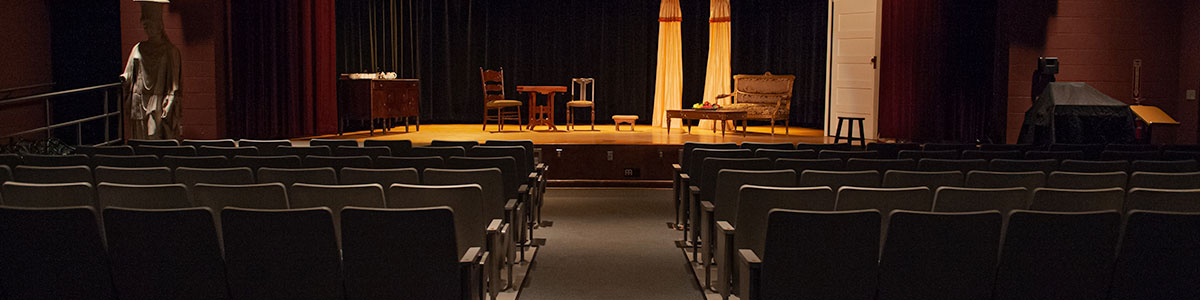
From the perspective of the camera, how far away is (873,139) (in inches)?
476

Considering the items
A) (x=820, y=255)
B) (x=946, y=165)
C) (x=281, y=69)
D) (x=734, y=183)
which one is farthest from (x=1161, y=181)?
(x=281, y=69)

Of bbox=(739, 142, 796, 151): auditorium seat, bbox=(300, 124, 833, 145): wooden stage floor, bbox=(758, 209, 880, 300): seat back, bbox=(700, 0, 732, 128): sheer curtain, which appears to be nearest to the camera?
bbox=(758, 209, 880, 300): seat back

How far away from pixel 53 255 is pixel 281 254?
75 cm

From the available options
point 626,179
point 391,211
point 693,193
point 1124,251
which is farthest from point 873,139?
point 391,211

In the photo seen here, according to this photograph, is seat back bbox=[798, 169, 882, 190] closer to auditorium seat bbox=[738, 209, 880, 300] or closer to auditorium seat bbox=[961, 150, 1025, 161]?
auditorium seat bbox=[738, 209, 880, 300]

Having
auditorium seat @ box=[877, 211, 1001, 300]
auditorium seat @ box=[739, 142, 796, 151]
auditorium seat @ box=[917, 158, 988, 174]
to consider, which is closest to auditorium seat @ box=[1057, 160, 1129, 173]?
auditorium seat @ box=[917, 158, 988, 174]

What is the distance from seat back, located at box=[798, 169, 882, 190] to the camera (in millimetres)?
4352

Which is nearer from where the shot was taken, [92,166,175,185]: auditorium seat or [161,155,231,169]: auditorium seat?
[92,166,175,185]: auditorium seat

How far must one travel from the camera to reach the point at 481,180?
4277mm

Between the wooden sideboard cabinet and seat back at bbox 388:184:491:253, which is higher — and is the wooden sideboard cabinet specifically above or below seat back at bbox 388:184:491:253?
above

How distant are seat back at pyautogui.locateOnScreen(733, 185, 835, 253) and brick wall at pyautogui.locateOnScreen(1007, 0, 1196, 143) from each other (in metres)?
7.86

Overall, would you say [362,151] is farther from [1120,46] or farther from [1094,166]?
[1120,46]

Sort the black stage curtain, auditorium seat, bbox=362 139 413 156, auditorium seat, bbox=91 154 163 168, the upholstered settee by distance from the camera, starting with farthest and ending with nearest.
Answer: the black stage curtain, the upholstered settee, auditorium seat, bbox=362 139 413 156, auditorium seat, bbox=91 154 163 168

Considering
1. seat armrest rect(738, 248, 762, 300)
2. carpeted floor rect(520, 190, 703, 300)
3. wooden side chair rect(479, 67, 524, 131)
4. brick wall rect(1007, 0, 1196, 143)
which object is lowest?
carpeted floor rect(520, 190, 703, 300)
